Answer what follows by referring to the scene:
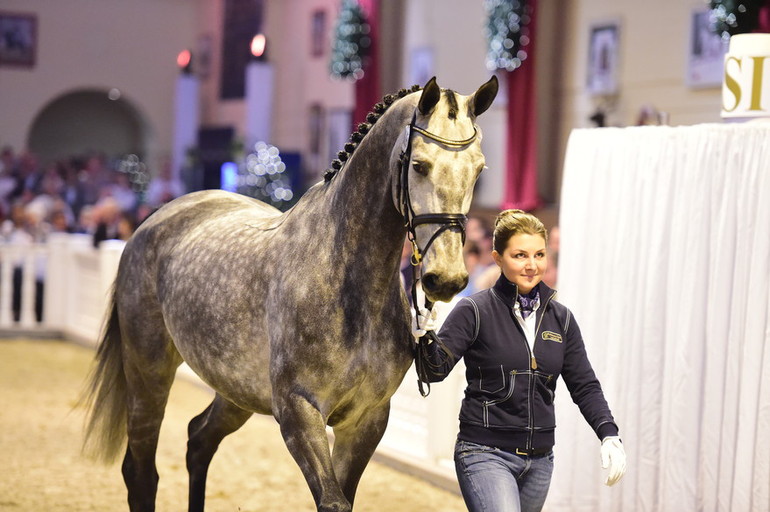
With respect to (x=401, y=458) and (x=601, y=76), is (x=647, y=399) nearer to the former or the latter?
(x=401, y=458)

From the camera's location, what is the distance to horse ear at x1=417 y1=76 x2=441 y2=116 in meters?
2.77

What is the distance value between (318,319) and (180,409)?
5.24m

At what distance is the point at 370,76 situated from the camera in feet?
44.7

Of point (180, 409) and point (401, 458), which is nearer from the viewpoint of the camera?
point (401, 458)

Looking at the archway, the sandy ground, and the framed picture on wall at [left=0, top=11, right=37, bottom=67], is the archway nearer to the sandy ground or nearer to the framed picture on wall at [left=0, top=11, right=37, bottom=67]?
the framed picture on wall at [left=0, top=11, right=37, bottom=67]

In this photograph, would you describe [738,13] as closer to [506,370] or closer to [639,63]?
[639,63]

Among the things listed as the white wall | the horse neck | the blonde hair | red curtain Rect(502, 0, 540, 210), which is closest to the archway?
red curtain Rect(502, 0, 540, 210)

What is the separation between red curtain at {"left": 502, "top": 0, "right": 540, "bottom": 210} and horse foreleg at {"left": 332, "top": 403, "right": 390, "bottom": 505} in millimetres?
7605

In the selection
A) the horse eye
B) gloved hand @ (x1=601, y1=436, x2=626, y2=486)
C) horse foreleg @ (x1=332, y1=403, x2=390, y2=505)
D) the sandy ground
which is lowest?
the sandy ground

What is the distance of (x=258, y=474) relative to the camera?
20.2ft

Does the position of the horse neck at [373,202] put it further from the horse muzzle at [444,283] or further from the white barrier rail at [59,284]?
the white barrier rail at [59,284]

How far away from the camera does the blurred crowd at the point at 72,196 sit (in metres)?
12.3

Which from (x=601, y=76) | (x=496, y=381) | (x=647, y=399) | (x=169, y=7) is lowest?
(x=647, y=399)

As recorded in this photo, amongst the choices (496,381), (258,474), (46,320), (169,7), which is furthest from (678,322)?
(169,7)
